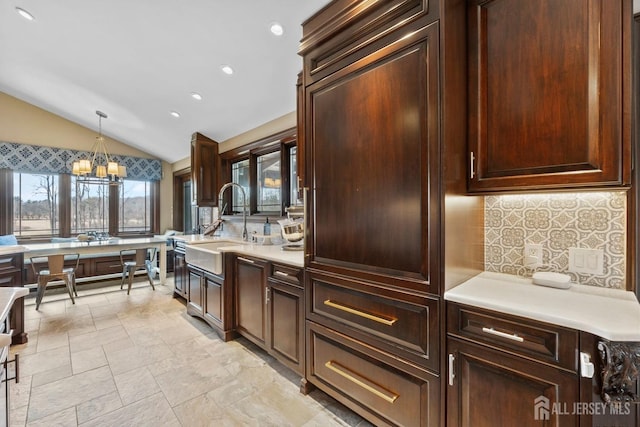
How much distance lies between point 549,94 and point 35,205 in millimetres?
7548

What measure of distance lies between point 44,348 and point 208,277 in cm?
158

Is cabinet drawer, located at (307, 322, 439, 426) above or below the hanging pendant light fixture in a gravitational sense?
below

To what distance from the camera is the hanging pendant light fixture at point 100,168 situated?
13.7ft

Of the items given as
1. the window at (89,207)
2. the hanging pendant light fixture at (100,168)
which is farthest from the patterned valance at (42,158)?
the window at (89,207)

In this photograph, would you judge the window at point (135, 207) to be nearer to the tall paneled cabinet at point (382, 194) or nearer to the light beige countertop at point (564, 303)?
the tall paneled cabinet at point (382, 194)

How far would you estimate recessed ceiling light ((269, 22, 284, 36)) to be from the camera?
7.39 ft

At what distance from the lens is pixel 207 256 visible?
9.60 ft

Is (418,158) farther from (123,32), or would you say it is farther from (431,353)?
(123,32)

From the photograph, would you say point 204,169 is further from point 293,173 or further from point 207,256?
point 207,256

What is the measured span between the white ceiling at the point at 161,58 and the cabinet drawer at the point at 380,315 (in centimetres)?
196

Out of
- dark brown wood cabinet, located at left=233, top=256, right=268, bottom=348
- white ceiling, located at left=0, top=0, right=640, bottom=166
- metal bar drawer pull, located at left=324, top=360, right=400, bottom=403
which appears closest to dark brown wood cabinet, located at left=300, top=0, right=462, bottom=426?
metal bar drawer pull, located at left=324, top=360, right=400, bottom=403

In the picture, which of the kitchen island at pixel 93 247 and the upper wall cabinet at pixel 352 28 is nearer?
the upper wall cabinet at pixel 352 28

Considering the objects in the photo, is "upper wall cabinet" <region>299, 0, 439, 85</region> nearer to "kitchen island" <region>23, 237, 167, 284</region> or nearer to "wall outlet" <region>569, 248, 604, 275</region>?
"wall outlet" <region>569, 248, 604, 275</region>

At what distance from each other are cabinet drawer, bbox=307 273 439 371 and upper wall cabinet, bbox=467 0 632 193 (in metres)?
0.69
